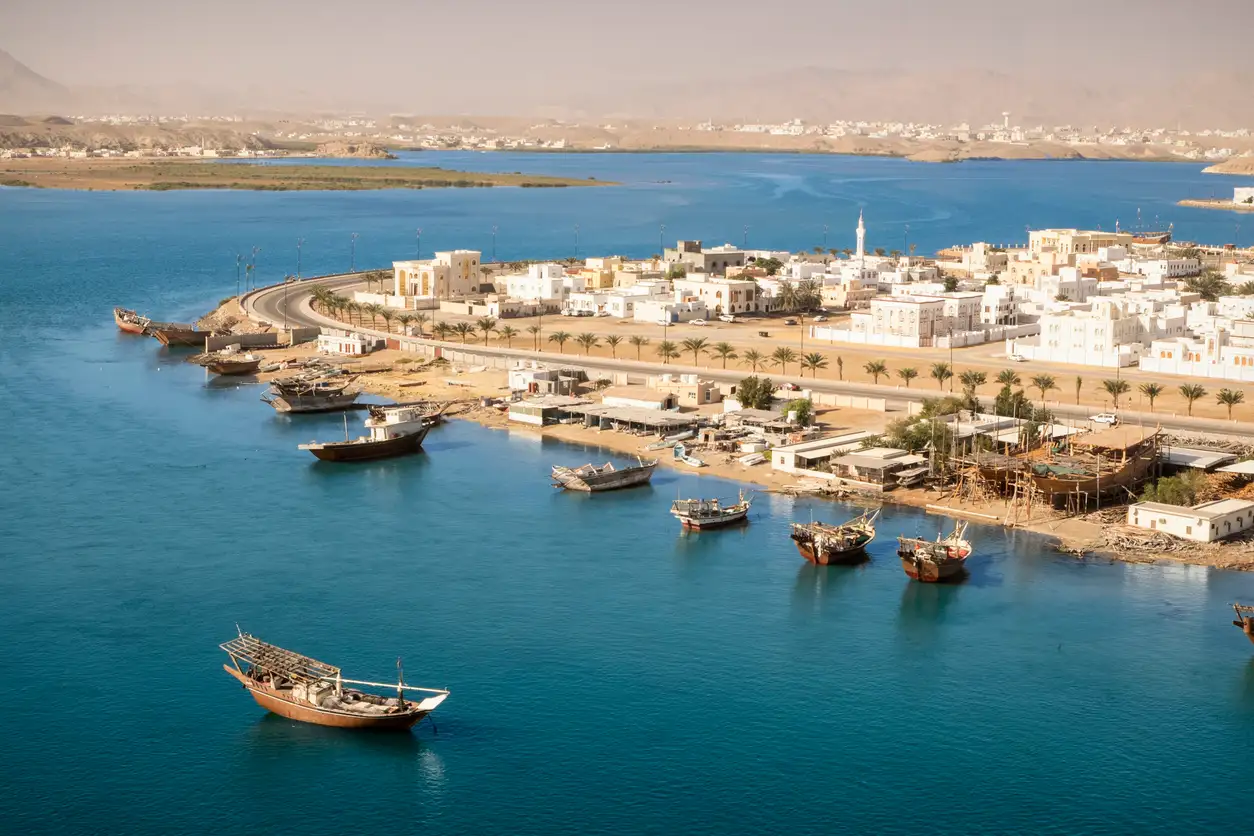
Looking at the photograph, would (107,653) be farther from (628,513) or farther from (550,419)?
(550,419)

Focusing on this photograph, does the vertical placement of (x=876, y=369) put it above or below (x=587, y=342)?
above

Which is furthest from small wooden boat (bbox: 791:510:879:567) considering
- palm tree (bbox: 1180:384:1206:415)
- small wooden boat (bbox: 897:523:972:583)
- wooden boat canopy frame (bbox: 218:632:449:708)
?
palm tree (bbox: 1180:384:1206:415)

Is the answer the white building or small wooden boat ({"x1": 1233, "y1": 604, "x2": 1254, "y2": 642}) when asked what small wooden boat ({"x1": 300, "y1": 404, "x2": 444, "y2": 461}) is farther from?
small wooden boat ({"x1": 1233, "y1": 604, "x2": 1254, "y2": 642})

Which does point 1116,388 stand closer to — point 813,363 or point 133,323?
point 813,363

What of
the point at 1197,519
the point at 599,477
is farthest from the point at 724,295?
the point at 1197,519

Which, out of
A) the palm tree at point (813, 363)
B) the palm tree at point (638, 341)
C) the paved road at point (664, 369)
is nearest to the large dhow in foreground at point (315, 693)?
the paved road at point (664, 369)

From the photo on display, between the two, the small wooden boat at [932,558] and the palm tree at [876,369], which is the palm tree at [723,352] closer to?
the palm tree at [876,369]

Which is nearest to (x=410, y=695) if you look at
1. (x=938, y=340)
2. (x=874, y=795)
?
(x=874, y=795)
